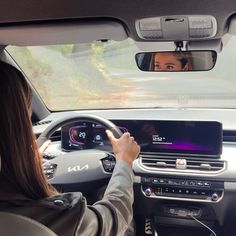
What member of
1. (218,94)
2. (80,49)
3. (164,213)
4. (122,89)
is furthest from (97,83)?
(164,213)

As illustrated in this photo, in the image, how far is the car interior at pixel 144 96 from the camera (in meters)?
2.38

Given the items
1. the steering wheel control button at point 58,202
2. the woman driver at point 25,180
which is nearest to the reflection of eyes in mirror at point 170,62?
the woman driver at point 25,180

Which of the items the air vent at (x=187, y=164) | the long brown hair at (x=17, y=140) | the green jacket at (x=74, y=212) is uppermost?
the air vent at (x=187, y=164)

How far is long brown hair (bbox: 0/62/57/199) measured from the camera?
1.81m

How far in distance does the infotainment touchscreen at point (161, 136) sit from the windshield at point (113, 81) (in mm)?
659

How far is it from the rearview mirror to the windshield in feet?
3.61

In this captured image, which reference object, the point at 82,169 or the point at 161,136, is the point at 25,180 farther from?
the point at 161,136

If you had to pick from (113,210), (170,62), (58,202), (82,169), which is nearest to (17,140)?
(58,202)

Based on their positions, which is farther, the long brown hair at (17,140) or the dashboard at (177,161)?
the dashboard at (177,161)

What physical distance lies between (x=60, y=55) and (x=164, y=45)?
1582 millimetres

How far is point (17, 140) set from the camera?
1.82m

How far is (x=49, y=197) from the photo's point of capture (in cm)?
A: 189

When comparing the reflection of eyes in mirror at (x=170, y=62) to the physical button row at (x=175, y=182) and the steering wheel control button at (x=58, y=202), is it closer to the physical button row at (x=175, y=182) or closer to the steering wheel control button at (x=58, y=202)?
the physical button row at (x=175, y=182)

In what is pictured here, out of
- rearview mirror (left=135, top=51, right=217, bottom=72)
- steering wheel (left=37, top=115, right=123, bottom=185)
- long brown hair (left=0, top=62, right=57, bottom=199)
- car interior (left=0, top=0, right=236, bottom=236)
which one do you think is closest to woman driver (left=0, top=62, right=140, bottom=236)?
long brown hair (left=0, top=62, right=57, bottom=199)
